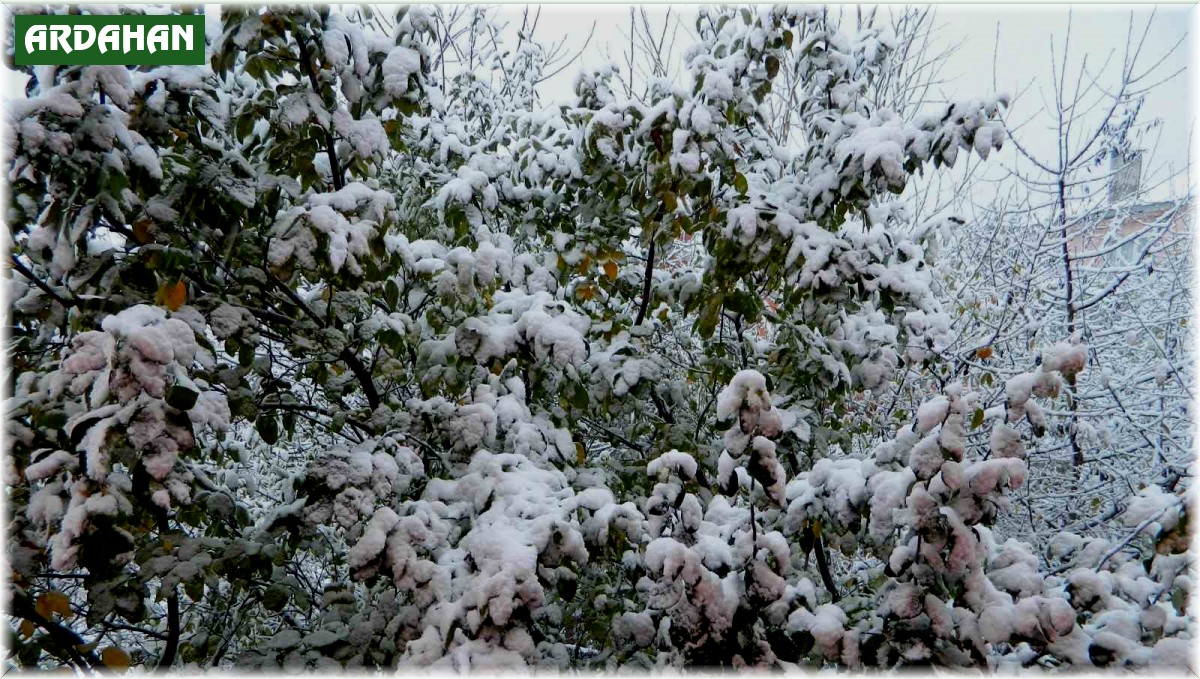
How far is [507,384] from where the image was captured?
206 cm

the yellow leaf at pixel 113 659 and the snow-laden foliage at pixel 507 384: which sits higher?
the snow-laden foliage at pixel 507 384

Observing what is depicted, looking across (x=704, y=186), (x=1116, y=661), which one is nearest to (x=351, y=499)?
(x=704, y=186)

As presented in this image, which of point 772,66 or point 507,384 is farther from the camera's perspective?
point 772,66

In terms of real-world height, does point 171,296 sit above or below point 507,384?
above

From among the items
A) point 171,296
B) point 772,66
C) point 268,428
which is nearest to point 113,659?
point 268,428

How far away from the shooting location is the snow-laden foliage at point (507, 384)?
1.30 m

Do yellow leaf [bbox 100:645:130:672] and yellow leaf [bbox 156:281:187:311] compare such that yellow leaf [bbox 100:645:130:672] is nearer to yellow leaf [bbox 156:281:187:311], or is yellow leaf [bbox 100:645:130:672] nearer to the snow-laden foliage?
the snow-laden foliage

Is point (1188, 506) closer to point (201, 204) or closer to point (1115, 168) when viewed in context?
point (201, 204)

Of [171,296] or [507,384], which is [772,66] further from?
[171,296]

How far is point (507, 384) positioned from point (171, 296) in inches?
35.3

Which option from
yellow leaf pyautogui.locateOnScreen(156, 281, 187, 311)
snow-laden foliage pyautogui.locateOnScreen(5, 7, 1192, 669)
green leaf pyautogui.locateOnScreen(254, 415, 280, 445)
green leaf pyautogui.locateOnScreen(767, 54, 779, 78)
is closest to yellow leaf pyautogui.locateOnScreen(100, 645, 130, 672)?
snow-laden foliage pyautogui.locateOnScreen(5, 7, 1192, 669)

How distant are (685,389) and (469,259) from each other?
113 cm

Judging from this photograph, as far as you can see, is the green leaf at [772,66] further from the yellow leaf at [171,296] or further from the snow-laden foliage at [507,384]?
the yellow leaf at [171,296]

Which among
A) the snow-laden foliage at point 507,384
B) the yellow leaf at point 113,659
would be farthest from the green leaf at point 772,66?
the yellow leaf at point 113,659
